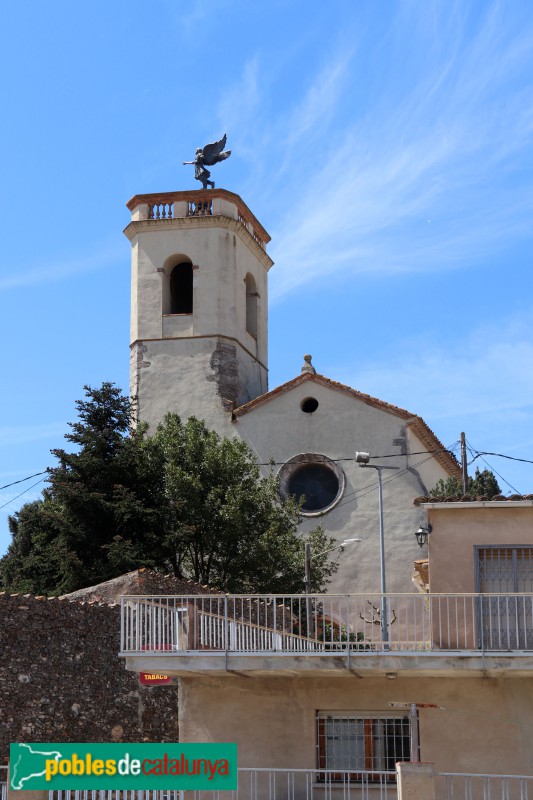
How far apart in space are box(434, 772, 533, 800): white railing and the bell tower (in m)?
24.9

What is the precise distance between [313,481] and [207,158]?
12.9 meters

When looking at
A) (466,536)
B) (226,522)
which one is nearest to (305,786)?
(466,536)

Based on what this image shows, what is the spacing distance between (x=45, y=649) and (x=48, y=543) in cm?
1314

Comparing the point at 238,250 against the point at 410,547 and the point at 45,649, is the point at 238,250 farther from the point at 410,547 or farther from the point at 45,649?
the point at 45,649

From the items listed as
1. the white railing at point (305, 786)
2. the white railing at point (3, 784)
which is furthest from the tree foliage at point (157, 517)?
the white railing at point (305, 786)

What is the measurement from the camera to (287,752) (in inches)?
764

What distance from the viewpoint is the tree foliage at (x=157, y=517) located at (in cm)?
3334

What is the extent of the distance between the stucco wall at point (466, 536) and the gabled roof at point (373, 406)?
20.9 m

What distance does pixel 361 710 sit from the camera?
1948 cm

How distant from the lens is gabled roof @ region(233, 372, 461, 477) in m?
40.4

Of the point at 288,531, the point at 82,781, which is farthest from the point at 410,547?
the point at 82,781

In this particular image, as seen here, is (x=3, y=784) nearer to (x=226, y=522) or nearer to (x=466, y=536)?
(x=466, y=536)

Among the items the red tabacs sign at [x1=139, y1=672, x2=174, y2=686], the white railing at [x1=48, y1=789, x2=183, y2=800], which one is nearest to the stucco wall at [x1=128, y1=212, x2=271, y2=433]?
the red tabacs sign at [x1=139, y1=672, x2=174, y2=686]

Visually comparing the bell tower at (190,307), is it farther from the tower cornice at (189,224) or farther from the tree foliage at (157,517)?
the tree foliage at (157,517)
